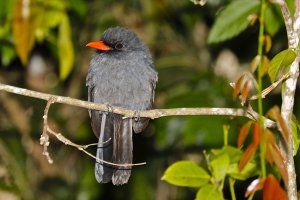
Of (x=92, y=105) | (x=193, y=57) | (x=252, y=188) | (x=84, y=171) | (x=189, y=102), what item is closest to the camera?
(x=252, y=188)

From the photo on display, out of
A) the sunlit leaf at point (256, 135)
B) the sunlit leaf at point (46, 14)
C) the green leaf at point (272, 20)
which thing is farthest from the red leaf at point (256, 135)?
the sunlit leaf at point (46, 14)

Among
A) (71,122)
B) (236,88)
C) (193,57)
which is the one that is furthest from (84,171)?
(236,88)

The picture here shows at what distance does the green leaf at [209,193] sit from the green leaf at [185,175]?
4 cm

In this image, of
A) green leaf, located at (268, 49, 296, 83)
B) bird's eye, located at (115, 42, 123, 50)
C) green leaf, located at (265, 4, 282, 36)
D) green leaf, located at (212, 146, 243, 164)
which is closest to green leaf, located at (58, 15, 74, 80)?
bird's eye, located at (115, 42, 123, 50)

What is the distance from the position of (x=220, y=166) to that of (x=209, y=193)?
16cm

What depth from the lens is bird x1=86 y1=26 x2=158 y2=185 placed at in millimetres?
4254

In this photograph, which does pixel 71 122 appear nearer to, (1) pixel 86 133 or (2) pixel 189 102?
(1) pixel 86 133

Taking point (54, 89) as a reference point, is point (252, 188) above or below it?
below

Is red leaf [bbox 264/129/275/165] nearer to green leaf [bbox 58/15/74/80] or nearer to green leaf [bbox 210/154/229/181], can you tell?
green leaf [bbox 210/154/229/181]

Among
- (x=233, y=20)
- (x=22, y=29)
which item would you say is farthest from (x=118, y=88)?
(x=233, y=20)

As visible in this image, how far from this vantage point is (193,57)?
607 centimetres

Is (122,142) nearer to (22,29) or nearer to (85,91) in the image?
(22,29)

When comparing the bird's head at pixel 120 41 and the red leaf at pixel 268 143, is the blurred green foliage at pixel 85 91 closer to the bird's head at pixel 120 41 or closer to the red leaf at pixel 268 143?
the bird's head at pixel 120 41

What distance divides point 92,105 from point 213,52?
2958 millimetres
